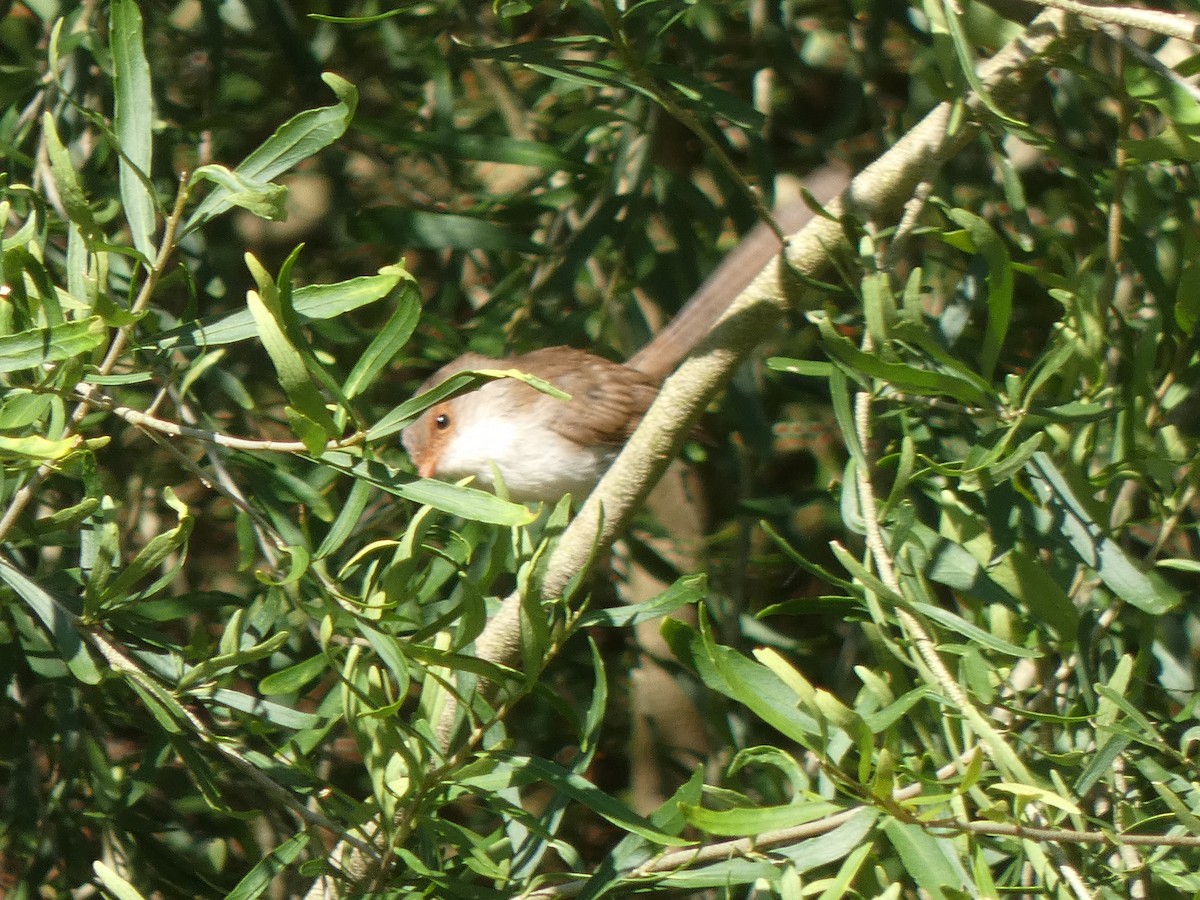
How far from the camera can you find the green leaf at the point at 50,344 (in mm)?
1392

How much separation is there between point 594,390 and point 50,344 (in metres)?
2.27

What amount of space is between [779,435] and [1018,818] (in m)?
2.23

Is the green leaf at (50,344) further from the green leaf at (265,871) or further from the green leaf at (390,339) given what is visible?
the green leaf at (265,871)

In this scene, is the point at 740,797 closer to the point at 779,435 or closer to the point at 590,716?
the point at 590,716

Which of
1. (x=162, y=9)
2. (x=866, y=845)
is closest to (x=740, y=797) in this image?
(x=866, y=845)

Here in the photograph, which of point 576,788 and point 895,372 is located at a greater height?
point 895,372

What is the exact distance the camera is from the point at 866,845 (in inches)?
57.2

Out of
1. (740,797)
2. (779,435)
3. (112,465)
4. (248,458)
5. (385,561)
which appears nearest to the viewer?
(740,797)

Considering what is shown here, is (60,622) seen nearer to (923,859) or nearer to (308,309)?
(308,309)

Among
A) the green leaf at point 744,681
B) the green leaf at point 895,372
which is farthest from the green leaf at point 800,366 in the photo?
the green leaf at point 744,681

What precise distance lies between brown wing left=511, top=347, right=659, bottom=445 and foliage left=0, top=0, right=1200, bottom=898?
0.36ft

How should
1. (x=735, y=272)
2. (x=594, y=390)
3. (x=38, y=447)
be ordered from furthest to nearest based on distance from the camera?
(x=594, y=390), (x=735, y=272), (x=38, y=447)

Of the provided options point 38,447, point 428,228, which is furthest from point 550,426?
point 38,447

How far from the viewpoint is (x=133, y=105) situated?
159cm
